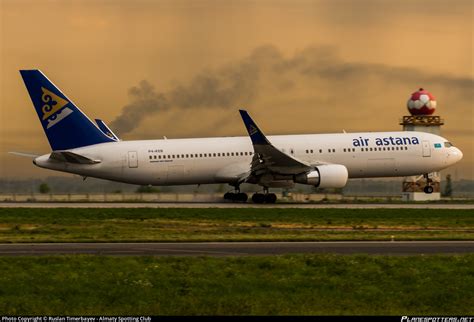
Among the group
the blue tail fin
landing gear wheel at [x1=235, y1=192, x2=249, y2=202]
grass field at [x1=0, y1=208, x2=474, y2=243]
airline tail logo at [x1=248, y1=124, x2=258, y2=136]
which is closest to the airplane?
the blue tail fin

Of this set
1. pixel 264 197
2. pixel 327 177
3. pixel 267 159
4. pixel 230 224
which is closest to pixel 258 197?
pixel 264 197

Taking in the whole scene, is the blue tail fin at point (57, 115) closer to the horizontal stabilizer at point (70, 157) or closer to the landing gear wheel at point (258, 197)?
the horizontal stabilizer at point (70, 157)

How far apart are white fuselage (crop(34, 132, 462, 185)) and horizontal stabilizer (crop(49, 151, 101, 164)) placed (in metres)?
0.32

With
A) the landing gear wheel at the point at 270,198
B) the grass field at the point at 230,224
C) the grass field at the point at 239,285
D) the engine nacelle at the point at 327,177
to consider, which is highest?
the engine nacelle at the point at 327,177

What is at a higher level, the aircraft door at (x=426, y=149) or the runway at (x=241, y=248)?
the aircraft door at (x=426, y=149)

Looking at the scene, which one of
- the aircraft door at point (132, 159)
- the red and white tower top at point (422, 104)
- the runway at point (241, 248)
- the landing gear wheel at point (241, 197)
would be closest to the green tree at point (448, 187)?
the red and white tower top at point (422, 104)

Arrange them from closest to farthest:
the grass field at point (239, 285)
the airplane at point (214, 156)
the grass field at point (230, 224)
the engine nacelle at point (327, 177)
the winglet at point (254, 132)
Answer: the grass field at point (239, 285) → the grass field at point (230, 224) → the winglet at point (254, 132) → the engine nacelle at point (327, 177) → the airplane at point (214, 156)

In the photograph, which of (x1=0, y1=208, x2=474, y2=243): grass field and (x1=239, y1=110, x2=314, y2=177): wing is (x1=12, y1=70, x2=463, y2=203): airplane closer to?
(x1=239, y1=110, x2=314, y2=177): wing

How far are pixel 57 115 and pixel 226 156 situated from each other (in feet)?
38.4

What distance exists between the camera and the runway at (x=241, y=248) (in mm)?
A: 29719

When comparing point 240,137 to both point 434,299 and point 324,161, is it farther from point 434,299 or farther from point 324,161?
point 434,299

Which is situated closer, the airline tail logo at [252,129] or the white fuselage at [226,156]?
the airline tail logo at [252,129]

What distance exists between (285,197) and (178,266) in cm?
4711

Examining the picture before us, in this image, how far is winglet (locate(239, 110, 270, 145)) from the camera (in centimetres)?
5534
